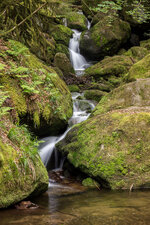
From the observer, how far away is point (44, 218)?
3297 millimetres

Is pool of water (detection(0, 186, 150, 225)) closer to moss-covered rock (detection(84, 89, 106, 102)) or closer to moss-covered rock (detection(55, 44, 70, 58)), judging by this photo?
moss-covered rock (detection(84, 89, 106, 102))

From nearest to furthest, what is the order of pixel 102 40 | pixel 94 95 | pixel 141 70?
pixel 141 70 → pixel 94 95 → pixel 102 40

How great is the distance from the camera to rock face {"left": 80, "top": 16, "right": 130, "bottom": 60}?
1927 cm

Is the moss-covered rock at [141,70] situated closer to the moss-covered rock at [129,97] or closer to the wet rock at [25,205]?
the moss-covered rock at [129,97]

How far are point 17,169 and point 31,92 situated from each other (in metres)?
2.70

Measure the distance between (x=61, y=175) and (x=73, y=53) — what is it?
14.3m

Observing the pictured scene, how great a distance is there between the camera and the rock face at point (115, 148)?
5.29m

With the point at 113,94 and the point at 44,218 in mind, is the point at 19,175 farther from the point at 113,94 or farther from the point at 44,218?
the point at 113,94

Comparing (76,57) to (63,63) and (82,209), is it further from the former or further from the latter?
(82,209)

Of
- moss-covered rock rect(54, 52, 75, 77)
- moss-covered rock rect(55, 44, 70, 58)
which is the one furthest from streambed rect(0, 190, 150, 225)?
moss-covered rock rect(55, 44, 70, 58)

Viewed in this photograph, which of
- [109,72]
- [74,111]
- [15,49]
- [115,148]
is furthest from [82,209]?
[109,72]

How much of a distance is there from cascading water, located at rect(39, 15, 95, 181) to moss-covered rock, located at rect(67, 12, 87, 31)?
69 cm

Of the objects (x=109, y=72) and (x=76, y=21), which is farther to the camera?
(x=76, y=21)

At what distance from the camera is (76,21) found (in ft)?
72.6
